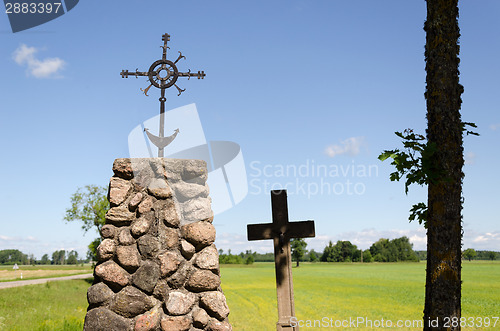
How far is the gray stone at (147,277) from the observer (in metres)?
4.55

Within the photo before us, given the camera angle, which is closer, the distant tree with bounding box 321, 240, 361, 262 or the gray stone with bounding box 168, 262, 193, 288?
the gray stone with bounding box 168, 262, 193, 288

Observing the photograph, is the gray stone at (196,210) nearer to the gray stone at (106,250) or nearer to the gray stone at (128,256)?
the gray stone at (128,256)

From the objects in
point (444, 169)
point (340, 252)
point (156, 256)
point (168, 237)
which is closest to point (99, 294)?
point (156, 256)

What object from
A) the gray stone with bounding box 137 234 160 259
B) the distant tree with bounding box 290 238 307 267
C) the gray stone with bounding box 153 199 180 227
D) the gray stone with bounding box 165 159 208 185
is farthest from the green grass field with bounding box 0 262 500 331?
the distant tree with bounding box 290 238 307 267

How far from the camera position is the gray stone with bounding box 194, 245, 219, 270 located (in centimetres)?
469

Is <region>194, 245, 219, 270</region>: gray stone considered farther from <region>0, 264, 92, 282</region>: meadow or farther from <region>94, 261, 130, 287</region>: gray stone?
<region>0, 264, 92, 282</region>: meadow

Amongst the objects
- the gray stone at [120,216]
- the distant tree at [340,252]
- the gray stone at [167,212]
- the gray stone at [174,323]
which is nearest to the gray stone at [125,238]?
the gray stone at [120,216]

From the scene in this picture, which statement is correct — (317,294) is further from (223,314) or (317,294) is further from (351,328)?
(223,314)

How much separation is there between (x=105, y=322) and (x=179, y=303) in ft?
2.84

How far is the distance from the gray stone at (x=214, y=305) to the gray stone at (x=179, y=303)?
0.13m

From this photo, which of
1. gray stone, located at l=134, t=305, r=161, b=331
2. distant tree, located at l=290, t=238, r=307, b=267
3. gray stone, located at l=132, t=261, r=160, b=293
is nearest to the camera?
gray stone, located at l=134, t=305, r=161, b=331

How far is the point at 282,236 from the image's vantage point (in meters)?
5.68

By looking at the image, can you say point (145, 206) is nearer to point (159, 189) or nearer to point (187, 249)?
point (159, 189)

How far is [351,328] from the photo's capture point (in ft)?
37.4
